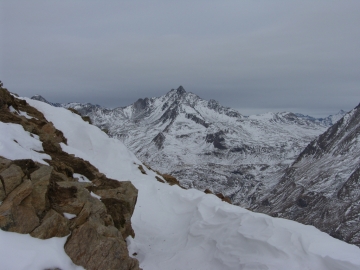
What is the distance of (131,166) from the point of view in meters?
43.1

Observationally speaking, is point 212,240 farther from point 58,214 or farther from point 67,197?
point 58,214

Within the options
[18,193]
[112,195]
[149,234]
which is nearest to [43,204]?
[18,193]

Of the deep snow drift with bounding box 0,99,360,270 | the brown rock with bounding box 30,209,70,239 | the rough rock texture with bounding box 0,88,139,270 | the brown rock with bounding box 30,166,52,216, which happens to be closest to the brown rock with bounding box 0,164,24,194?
the rough rock texture with bounding box 0,88,139,270

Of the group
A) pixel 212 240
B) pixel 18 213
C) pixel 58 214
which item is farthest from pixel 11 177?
pixel 212 240

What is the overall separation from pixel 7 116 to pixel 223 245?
20.6 meters

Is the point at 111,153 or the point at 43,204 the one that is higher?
the point at 43,204

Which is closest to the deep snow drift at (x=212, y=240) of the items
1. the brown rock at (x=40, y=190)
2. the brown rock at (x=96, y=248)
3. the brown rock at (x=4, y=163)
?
the brown rock at (x=96, y=248)

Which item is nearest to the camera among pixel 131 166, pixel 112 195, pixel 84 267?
pixel 84 267

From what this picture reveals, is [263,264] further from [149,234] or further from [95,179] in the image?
[95,179]

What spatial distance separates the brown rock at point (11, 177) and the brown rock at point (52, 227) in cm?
204

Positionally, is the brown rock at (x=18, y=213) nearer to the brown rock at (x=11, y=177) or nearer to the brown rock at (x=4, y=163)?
the brown rock at (x=11, y=177)

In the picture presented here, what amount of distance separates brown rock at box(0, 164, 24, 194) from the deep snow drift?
2172 mm

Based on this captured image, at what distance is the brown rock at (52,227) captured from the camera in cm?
1307

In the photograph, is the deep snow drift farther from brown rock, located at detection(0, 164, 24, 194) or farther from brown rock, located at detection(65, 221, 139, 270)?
brown rock, located at detection(0, 164, 24, 194)
